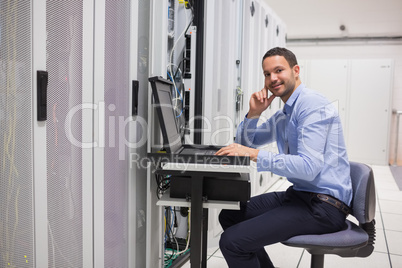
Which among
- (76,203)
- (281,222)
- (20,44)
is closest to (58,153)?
(76,203)

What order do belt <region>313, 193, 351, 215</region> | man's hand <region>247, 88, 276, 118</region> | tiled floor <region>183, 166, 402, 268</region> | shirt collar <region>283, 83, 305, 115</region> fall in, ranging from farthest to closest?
tiled floor <region>183, 166, 402, 268</region>, man's hand <region>247, 88, 276, 118</region>, shirt collar <region>283, 83, 305, 115</region>, belt <region>313, 193, 351, 215</region>

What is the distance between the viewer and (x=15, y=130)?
1153 mm

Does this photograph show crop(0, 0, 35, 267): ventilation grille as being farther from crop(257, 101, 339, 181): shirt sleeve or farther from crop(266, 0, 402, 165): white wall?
crop(266, 0, 402, 165): white wall

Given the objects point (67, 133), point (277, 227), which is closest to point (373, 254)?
point (277, 227)

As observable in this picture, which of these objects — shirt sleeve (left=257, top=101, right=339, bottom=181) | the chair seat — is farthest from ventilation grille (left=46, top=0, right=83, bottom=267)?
the chair seat

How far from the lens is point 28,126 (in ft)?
3.85

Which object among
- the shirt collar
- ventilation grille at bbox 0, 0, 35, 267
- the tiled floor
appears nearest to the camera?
ventilation grille at bbox 0, 0, 35, 267

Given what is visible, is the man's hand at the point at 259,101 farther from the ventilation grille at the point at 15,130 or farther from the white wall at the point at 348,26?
the white wall at the point at 348,26

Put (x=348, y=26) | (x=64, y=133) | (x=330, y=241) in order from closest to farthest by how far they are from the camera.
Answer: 1. (x=64, y=133)
2. (x=330, y=241)
3. (x=348, y=26)

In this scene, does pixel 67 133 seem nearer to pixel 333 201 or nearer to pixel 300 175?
pixel 300 175

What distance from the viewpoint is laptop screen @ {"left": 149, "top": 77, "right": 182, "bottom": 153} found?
5.22 ft

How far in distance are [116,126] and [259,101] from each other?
0.86m

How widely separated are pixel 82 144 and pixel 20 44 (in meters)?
0.47

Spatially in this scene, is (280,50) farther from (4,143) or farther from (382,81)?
(382,81)
